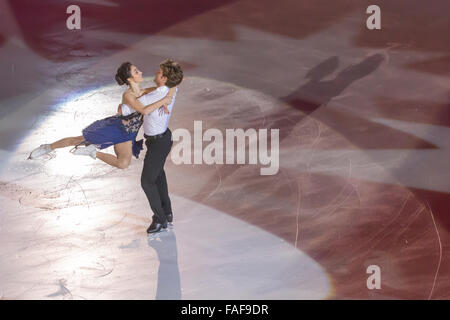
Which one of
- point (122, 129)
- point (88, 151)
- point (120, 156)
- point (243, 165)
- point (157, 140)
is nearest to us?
point (157, 140)

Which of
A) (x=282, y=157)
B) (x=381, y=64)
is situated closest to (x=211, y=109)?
(x=282, y=157)

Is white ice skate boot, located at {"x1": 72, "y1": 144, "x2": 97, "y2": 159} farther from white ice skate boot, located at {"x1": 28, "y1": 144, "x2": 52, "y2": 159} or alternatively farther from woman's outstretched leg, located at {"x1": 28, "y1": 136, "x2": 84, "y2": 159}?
white ice skate boot, located at {"x1": 28, "y1": 144, "x2": 52, "y2": 159}

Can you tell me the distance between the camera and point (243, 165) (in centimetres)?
708

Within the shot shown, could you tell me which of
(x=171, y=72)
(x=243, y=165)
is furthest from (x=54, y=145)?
(x=243, y=165)

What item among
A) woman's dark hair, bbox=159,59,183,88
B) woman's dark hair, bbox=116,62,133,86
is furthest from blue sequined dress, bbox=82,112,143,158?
woman's dark hair, bbox=159,59,183,88

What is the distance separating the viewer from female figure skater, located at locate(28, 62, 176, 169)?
19.4 ft

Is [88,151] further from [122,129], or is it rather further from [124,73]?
[124,73]

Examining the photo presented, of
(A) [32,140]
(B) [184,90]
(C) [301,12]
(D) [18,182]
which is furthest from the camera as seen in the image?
(C) [301,12]

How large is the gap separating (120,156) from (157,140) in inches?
22.4

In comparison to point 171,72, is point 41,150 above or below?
below

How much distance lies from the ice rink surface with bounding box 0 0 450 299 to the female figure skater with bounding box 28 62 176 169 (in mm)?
441
